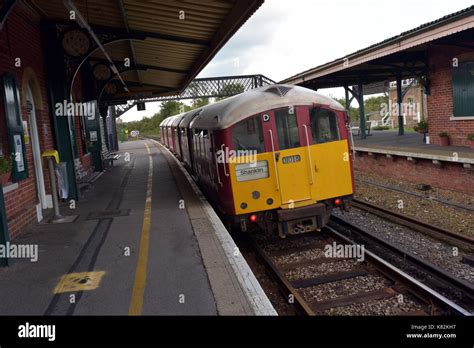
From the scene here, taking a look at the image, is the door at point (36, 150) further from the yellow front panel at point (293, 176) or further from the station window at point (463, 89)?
the station window at point (463, 89)

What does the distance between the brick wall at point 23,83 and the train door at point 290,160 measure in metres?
4.40

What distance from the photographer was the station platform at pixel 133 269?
4.19 m

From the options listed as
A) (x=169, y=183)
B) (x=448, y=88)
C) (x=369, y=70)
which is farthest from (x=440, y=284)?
(x=369, y=70)

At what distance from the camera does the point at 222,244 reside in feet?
19.9

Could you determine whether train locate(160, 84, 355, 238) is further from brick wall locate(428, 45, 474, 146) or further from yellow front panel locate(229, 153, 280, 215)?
brick wall locate(428, 45, 474, 146)

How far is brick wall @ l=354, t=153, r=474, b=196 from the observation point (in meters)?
11.5

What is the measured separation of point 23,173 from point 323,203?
5.23m

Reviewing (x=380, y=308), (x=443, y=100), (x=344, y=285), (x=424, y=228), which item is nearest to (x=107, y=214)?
(x=344, y=285)

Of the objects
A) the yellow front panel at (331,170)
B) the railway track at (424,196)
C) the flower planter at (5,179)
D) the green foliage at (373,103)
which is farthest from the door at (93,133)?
the green foliage at (373,103)

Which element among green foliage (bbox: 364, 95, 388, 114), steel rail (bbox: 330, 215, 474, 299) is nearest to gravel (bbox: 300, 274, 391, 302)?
steel rail (bbox: 330, 215, 474, 299)

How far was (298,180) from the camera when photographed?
7180mm

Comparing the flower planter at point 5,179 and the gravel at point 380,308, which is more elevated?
the flower planter at point 5,179

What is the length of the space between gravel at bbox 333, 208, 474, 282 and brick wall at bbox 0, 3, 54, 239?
22.0ft

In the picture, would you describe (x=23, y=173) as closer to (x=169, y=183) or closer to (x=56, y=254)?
(x=56, y=254)
